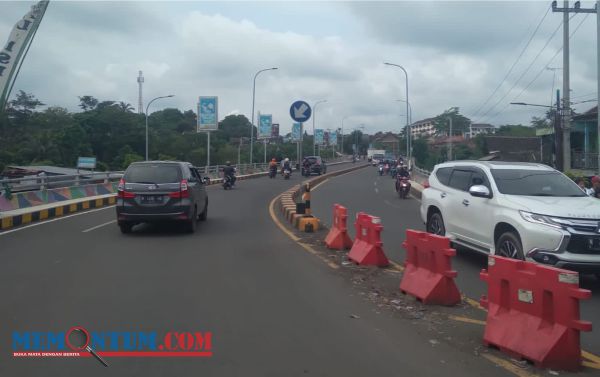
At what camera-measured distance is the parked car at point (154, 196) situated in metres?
13.0

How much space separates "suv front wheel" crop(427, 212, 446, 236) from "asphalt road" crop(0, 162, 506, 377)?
2.50 metres

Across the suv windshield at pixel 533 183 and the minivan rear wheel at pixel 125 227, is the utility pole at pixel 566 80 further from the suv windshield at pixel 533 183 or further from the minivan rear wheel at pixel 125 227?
the minivan rear wheel at pixel 125 227

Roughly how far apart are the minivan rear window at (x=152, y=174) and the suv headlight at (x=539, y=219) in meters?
Answer: 8.07

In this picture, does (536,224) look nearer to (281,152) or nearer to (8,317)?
(8,317)

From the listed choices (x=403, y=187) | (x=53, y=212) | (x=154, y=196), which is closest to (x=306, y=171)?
(x=403, y=187)

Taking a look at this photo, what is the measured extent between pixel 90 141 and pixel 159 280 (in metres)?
56.0

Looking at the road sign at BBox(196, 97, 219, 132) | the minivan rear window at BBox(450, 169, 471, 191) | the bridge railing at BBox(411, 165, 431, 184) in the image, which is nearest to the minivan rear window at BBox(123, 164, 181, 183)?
the minivan rear window at BBox(450, 169, 471, 191)

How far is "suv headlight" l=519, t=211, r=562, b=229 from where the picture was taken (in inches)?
304

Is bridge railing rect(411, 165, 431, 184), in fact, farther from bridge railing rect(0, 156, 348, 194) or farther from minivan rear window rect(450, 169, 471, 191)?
minivan rear window rect(450, 169, 471, 191)

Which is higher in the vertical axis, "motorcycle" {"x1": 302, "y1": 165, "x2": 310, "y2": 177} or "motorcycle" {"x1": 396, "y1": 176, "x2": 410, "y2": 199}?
"motorcycle" {"x1": 302, "y1": 165, "x2": 310, "y2": 177}

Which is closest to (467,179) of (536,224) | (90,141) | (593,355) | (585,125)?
(536,224)

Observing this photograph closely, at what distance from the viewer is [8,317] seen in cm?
641

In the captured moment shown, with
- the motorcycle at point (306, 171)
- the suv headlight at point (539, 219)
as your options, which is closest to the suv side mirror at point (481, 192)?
the suv headlight at point (539, 219)

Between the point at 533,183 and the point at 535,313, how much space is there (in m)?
4.58
